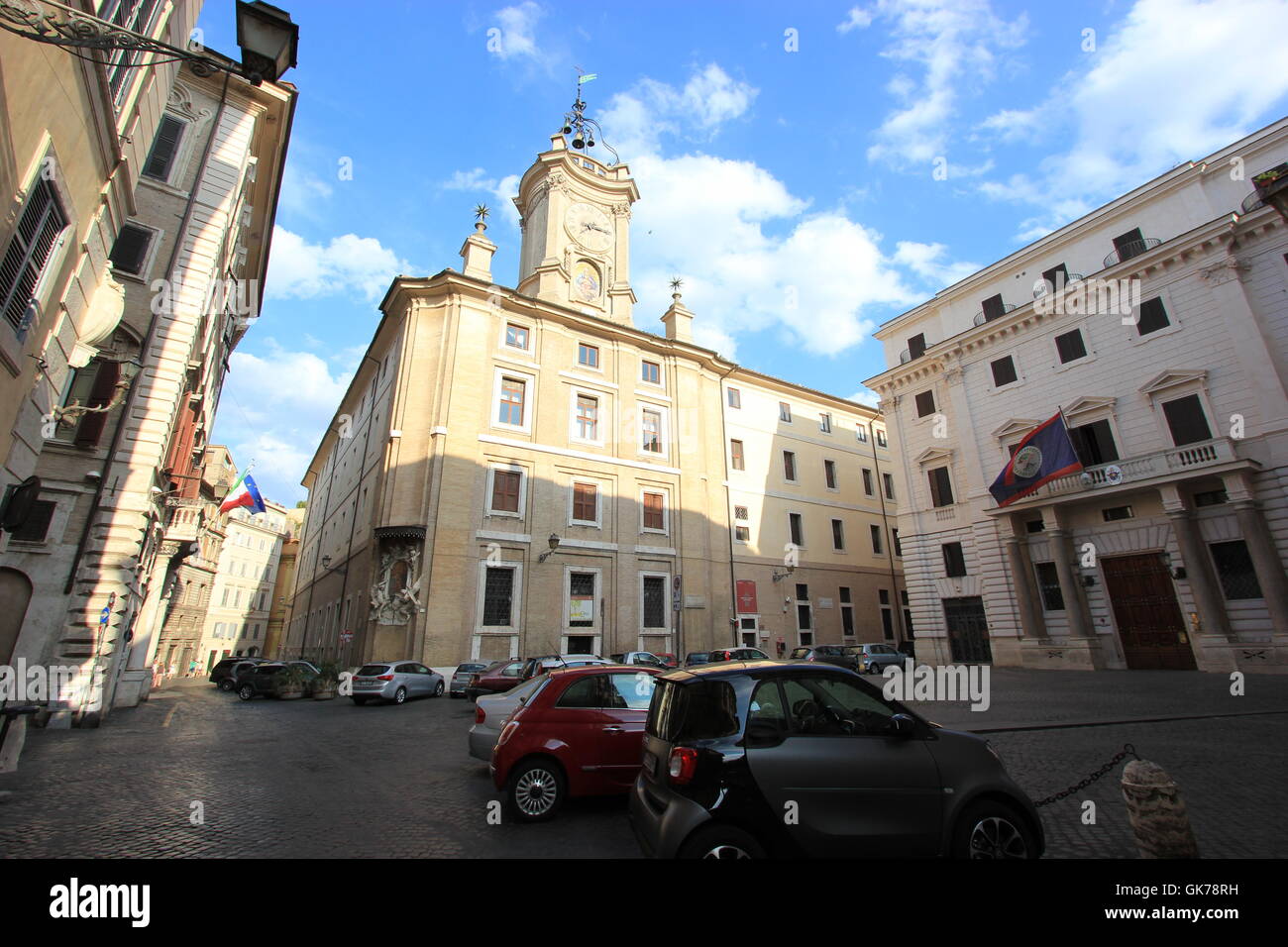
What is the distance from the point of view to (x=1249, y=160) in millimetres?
20078

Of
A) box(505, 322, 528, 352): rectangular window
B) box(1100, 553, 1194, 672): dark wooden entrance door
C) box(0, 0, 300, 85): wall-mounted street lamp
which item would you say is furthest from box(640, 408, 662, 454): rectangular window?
box(0, 0, 300, 85): wall-mounted street lamp

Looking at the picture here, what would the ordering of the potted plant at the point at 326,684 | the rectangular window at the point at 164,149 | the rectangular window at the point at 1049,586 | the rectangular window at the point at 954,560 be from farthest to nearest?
the rectangular window at the point at 954,560 → the rectangular window at the point at 1049,586 → the potted plant at the point at 326,684 → the rectangular window at the point at 164,149

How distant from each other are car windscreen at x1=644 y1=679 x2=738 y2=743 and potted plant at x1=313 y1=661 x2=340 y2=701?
2133 centimetres

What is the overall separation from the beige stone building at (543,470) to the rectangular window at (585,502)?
77mm

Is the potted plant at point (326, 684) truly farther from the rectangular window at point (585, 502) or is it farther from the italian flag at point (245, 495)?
the rectangular window at point (585, 502)

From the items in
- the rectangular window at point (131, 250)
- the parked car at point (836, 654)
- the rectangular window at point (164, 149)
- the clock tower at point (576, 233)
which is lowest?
the parked car at point (836, 654)

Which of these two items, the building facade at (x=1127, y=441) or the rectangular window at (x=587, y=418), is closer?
the building facade at (x=1127, y=441)

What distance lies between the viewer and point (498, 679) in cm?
1680

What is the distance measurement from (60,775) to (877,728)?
1121 centimetres

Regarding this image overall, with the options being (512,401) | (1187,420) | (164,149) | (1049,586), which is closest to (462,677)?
(512,401)

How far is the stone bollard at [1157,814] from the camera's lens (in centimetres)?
365

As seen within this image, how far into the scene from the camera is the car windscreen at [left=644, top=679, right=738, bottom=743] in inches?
157

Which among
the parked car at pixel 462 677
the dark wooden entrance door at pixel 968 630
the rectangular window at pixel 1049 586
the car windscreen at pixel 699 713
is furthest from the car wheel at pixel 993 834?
the dark wooden entrance door at pixel 968 630

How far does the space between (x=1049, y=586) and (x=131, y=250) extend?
32677 mm
